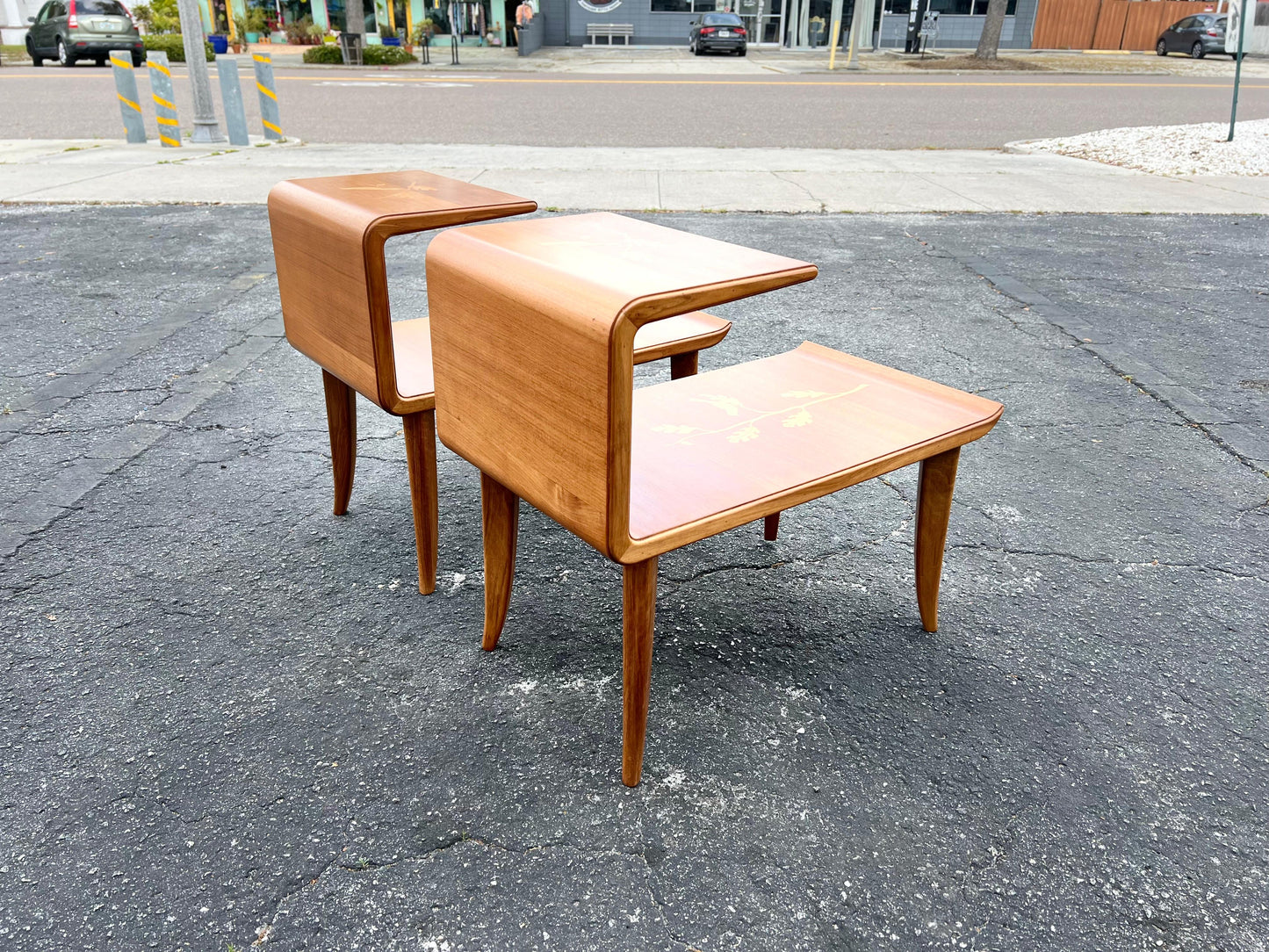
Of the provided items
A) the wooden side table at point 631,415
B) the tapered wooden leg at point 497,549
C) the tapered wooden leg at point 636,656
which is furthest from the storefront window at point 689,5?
the tapered wooden leg at point 636,656

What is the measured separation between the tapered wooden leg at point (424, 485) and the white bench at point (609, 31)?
116 feet

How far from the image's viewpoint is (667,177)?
885 centimetres

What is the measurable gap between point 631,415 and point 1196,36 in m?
35.7

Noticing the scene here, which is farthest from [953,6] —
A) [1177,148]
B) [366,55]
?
[1177,148]

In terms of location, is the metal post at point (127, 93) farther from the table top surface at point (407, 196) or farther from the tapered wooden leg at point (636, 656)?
the tapered wooden leg at point (636, 656)

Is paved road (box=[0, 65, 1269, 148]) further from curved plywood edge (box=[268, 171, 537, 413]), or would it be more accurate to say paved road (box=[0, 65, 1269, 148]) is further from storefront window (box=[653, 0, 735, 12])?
storefront window (box=[653, 0, 735, 12])

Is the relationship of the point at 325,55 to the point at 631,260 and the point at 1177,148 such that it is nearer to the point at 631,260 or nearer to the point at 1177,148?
the point at 1177,148

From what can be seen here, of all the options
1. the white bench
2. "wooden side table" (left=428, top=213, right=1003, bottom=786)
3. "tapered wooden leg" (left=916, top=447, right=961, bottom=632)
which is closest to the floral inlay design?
"wooden side table" (left=428, top=213, right=1003, bottom=786)

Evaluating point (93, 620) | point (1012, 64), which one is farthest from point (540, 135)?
point (1012, 64)

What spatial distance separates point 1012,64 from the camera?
84.1 feet

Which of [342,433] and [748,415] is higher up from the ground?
[748,415]

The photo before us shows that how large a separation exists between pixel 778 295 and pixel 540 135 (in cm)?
764

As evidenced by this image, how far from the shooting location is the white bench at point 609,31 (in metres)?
33.9

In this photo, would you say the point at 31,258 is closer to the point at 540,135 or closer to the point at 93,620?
the point at 93,620
